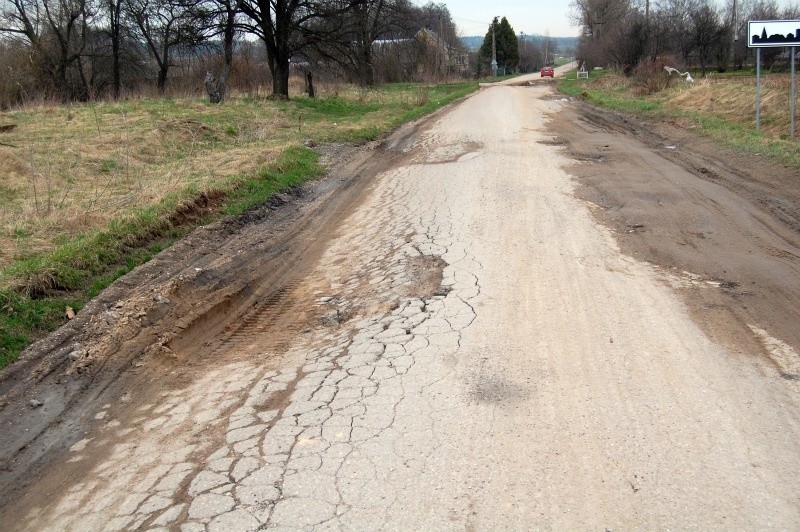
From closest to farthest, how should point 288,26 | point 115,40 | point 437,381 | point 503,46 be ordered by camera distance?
point 437,381 → point 288,26 → point 115,40 → point 503,46

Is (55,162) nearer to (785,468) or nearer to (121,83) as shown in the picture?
(785,468)

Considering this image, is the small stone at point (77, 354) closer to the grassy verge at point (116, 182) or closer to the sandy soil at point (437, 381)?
the sandy soil at point (437, 381)

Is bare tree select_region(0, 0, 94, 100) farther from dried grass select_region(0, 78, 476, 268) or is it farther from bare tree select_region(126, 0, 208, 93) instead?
dried grass select_region(0, 78, 476, 268)

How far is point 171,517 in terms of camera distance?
129 inches

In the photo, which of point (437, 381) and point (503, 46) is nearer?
point (437, 381)

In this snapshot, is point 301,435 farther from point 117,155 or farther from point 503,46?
point 503,46

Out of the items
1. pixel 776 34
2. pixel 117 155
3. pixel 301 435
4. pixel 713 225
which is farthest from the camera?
pixel 117 155

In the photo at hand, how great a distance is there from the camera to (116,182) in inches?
438

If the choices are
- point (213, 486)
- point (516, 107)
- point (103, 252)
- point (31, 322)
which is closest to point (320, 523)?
point (213, 486)

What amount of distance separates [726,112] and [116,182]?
1545 centimetres

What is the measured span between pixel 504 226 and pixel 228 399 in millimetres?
4619

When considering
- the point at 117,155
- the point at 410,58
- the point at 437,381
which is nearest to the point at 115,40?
the point at 410,58

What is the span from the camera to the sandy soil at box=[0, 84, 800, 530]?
11.0 ft

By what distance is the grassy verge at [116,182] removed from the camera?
650cm
